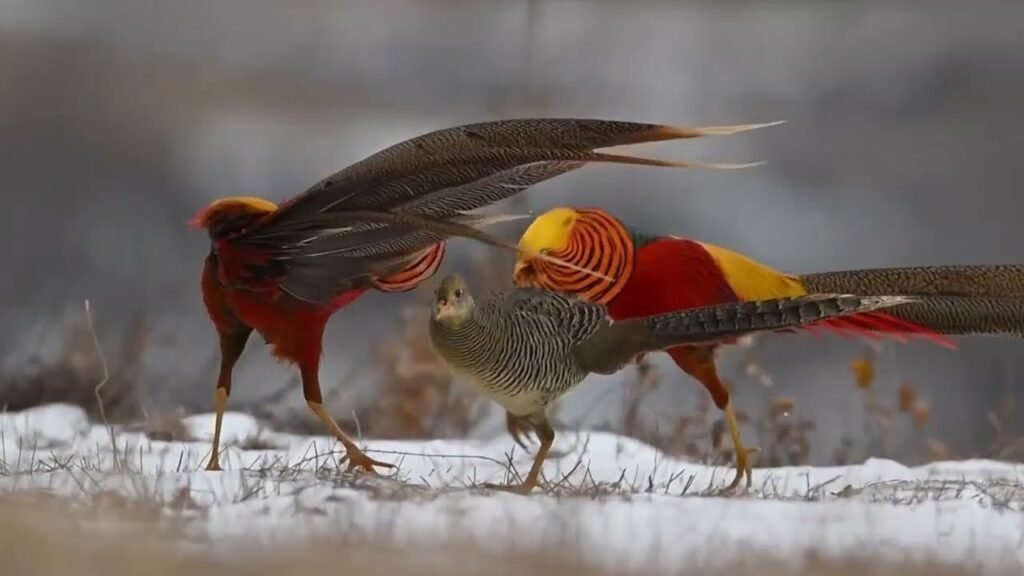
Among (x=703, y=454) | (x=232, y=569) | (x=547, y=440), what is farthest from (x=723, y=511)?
(x=703, y=454)

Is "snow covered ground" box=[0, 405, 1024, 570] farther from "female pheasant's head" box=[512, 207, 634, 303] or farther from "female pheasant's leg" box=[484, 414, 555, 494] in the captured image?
"female pheasant's head" box=[512, 207, 634, 303]

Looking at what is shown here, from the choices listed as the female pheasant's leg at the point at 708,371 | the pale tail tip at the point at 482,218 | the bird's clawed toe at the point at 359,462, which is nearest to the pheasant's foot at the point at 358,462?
the bird's clawed toe at the point at 359,462

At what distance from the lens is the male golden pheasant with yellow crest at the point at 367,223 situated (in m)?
1.72

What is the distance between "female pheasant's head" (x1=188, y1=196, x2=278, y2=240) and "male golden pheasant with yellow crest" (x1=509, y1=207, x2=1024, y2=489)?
0.48 m

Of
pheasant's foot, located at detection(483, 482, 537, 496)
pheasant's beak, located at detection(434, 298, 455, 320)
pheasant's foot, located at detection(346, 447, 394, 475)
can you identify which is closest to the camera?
pheasant's foot, located at detection(483, 482, 537, 496)

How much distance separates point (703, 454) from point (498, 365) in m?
1.32

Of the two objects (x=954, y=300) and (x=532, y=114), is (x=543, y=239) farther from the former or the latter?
(x=532, y=114)

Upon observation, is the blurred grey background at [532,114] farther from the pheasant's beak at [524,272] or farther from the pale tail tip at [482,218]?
the pale tail tip at [482,218]

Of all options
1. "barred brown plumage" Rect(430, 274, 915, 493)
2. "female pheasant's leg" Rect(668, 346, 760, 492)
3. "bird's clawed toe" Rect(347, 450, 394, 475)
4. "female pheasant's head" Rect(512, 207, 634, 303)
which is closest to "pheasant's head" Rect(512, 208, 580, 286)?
"female pheasant's head" Rect(512, 207, 634, 303)

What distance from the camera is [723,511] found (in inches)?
58.4

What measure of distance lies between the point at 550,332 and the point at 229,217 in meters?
0.58

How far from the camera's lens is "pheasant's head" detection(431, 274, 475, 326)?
1821 millimetres

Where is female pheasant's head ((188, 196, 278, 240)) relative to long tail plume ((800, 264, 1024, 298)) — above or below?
below

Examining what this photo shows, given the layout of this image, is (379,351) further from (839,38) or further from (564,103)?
(839,38)
